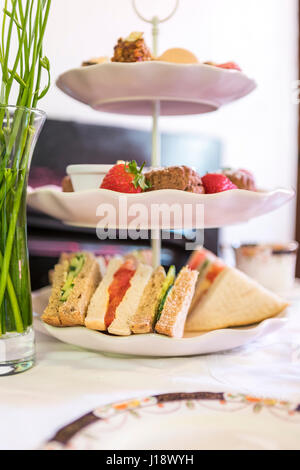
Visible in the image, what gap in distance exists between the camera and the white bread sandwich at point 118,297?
0.77 meters

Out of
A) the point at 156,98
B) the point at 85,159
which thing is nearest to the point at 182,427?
the point at 156,98

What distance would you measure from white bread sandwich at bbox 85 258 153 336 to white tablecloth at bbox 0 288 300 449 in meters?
0.06

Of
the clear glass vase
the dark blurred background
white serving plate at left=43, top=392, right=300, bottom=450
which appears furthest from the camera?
the dark blurred background

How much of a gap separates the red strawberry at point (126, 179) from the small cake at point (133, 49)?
0.22 m

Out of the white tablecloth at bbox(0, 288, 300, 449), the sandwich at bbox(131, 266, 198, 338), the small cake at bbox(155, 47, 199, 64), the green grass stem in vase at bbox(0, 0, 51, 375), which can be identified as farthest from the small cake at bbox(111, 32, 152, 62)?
the white tablecloth at bbox(0, 288, 300, 449)

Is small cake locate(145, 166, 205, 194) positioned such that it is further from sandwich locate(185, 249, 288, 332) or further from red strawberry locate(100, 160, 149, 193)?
sandwich locate(185, 249, 288, 332)

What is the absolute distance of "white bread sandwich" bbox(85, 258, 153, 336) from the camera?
0.77m

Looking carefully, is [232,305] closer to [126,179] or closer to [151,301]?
[151,301]

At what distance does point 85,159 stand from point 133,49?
64.8 inches

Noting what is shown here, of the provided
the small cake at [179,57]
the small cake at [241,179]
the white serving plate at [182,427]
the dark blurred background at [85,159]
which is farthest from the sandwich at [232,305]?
the dark blurred background at [85,159]

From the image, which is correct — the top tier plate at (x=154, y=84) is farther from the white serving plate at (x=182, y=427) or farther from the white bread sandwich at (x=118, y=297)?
the white serving plate at (x=182, y=427)

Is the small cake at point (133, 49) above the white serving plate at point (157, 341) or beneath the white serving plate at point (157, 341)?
above

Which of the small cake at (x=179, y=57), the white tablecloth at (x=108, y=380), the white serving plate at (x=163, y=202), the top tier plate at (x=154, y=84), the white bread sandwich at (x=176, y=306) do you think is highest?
the small cake at (x=179, y=57)

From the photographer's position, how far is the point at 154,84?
2.89 feet
